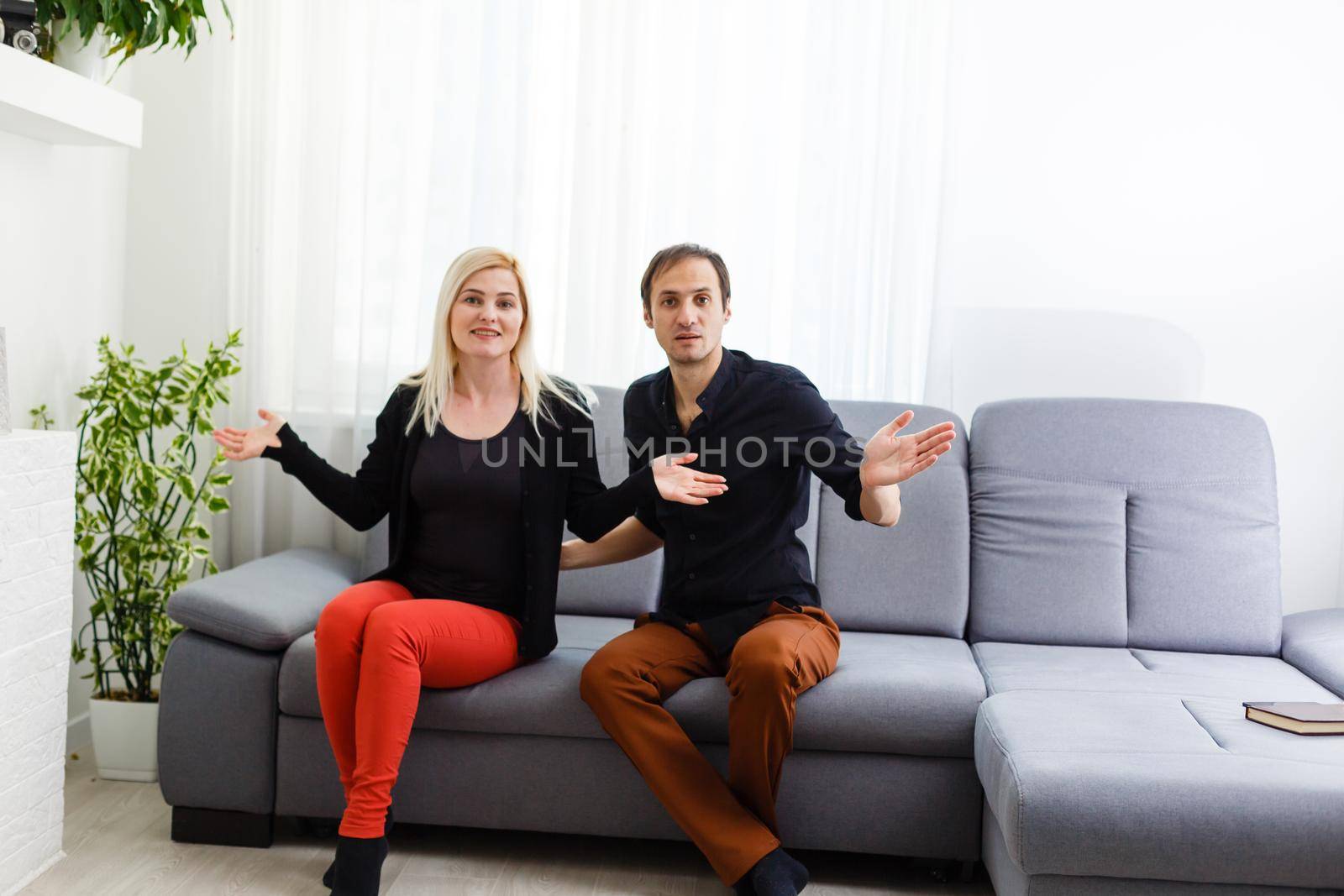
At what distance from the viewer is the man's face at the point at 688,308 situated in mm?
2334

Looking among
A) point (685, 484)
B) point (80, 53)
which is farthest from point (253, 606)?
point (80, 53)

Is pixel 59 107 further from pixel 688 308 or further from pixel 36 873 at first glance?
pixel 36 873

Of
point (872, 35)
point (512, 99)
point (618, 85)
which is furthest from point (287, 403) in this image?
point (872, 35)

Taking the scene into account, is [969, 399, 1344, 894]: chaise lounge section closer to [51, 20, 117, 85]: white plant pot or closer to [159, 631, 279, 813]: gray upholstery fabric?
[159, 631, 279, 813]: gray upholstery fabric

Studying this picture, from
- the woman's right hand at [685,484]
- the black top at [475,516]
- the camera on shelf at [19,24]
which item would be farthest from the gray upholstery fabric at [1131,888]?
the camera on shelf at [19,24]

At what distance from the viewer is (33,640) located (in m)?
2.15

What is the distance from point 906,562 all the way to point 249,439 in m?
1.53

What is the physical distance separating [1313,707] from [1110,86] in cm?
176

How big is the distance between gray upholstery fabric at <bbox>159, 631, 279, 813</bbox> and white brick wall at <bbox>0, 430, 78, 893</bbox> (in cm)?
20

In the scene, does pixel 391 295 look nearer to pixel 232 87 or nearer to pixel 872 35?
pixel 232 87

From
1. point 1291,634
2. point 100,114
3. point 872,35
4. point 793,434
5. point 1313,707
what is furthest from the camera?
point 872,35

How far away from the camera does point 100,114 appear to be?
2.56 m

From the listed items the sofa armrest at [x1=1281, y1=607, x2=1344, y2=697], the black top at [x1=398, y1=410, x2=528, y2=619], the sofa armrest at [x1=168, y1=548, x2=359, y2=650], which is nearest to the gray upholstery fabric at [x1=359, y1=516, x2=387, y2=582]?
the sofa armrest at [x1=168, y1=548, x2=359, y2=650]

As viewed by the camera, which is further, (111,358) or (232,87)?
(232,87)
